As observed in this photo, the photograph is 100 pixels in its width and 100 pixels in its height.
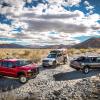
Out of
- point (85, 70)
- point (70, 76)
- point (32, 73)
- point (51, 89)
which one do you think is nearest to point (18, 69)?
point (32, 73)

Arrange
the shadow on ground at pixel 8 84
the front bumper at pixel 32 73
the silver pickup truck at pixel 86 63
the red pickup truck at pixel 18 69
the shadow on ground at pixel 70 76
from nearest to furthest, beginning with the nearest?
the shadow on ground at pixel 8 84, the red pickup truck at pixel 18 69, the front bumper at pixel 32 73, the shadow on ground at pixel 70 76, the silver pickup truck at pixel 86 63

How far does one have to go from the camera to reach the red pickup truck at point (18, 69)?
21.7 m

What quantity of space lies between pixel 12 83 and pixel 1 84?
0.85 m

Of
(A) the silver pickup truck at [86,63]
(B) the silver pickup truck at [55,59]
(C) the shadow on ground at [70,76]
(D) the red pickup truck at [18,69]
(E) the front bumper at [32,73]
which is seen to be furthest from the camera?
(B) the silver pickup truck at [55,59]

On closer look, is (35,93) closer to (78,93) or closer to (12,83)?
(78,93)

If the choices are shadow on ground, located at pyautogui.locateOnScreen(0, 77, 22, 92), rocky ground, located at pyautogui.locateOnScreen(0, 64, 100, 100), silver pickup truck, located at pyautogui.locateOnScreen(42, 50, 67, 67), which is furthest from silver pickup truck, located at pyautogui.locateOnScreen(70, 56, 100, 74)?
shadow on ground, located at pyautogui.locateOnScreen(0, 77, 22, 92)

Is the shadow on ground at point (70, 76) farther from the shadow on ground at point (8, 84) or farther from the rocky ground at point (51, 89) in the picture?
the shadow on ground at point (8, 84)

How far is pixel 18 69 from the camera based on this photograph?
71.9 feet

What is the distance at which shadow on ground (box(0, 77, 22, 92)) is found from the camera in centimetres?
2012

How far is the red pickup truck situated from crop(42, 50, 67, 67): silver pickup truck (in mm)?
8240

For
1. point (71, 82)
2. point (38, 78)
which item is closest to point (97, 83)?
point (71, 82)

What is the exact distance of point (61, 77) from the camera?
23.9 metres

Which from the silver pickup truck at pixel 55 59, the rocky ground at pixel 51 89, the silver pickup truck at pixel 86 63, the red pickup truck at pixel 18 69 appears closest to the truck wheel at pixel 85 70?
the silver pickup truck at pixel 86 63

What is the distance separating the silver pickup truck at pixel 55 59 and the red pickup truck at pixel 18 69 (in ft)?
27.0
